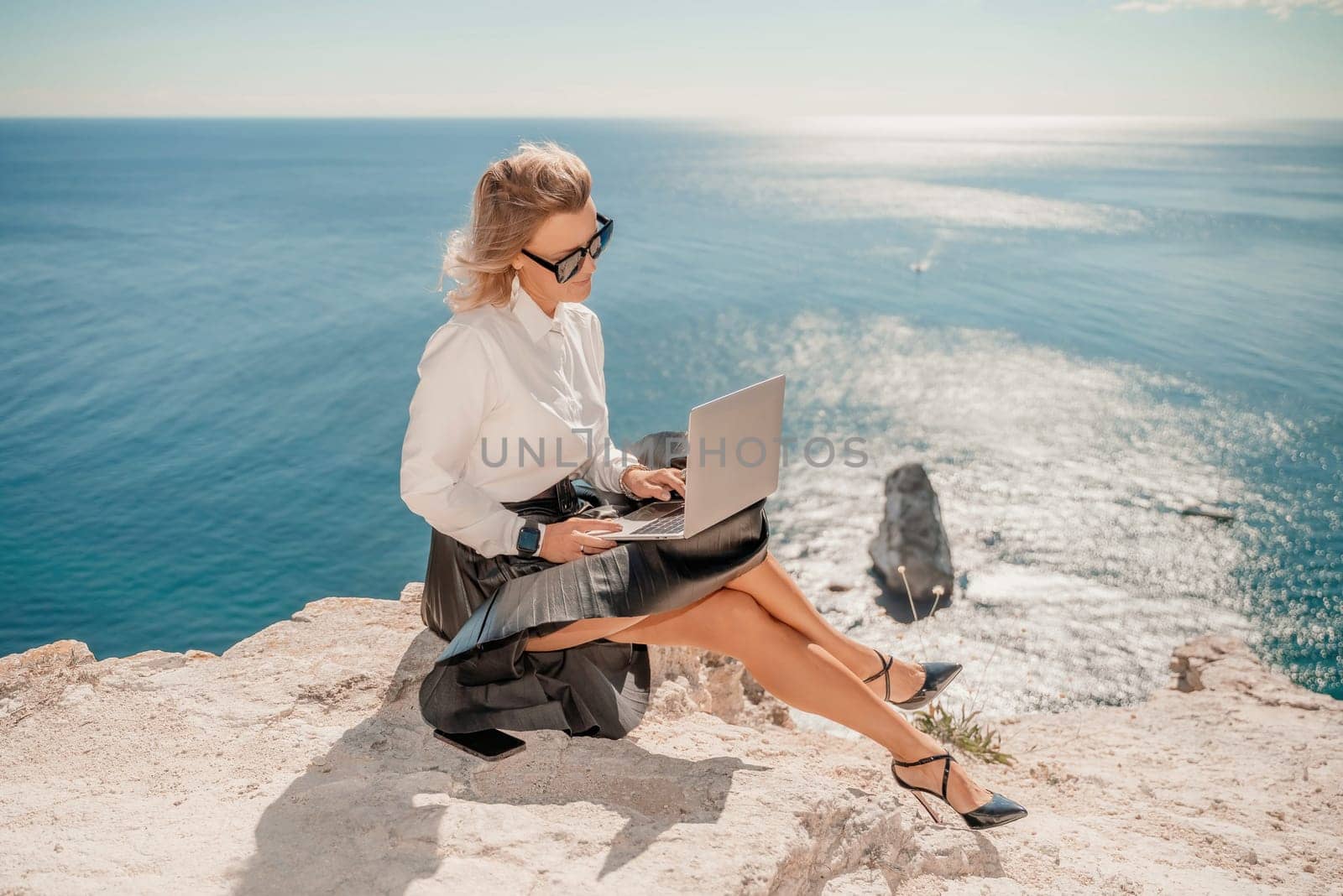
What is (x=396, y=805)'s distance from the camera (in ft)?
8.96

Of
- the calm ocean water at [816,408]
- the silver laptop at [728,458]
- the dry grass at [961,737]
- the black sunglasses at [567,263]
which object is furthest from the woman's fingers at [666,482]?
the calm ocean water at [816,408]

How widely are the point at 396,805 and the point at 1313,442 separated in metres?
36.1

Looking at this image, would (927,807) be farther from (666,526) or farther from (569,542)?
(569,542)

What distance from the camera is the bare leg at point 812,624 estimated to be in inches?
131

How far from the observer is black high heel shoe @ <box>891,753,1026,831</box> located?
3.22 meters

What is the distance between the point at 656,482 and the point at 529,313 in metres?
0.88

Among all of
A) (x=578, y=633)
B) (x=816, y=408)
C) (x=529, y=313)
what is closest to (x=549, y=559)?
(x=578, y=633)

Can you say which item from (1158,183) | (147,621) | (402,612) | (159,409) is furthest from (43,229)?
(1158,183)

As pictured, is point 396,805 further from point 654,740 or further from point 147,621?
point 147,621

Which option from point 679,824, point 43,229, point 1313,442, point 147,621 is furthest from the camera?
point 43,229

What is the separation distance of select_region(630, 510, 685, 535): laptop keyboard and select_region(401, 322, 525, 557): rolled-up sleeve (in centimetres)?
48

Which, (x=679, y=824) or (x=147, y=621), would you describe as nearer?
(x=679, y=824)

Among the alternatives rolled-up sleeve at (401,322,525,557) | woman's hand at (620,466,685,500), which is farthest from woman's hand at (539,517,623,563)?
woman's hand at (620,466,685,500)

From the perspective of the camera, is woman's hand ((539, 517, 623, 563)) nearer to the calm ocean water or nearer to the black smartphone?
the black smartphone
